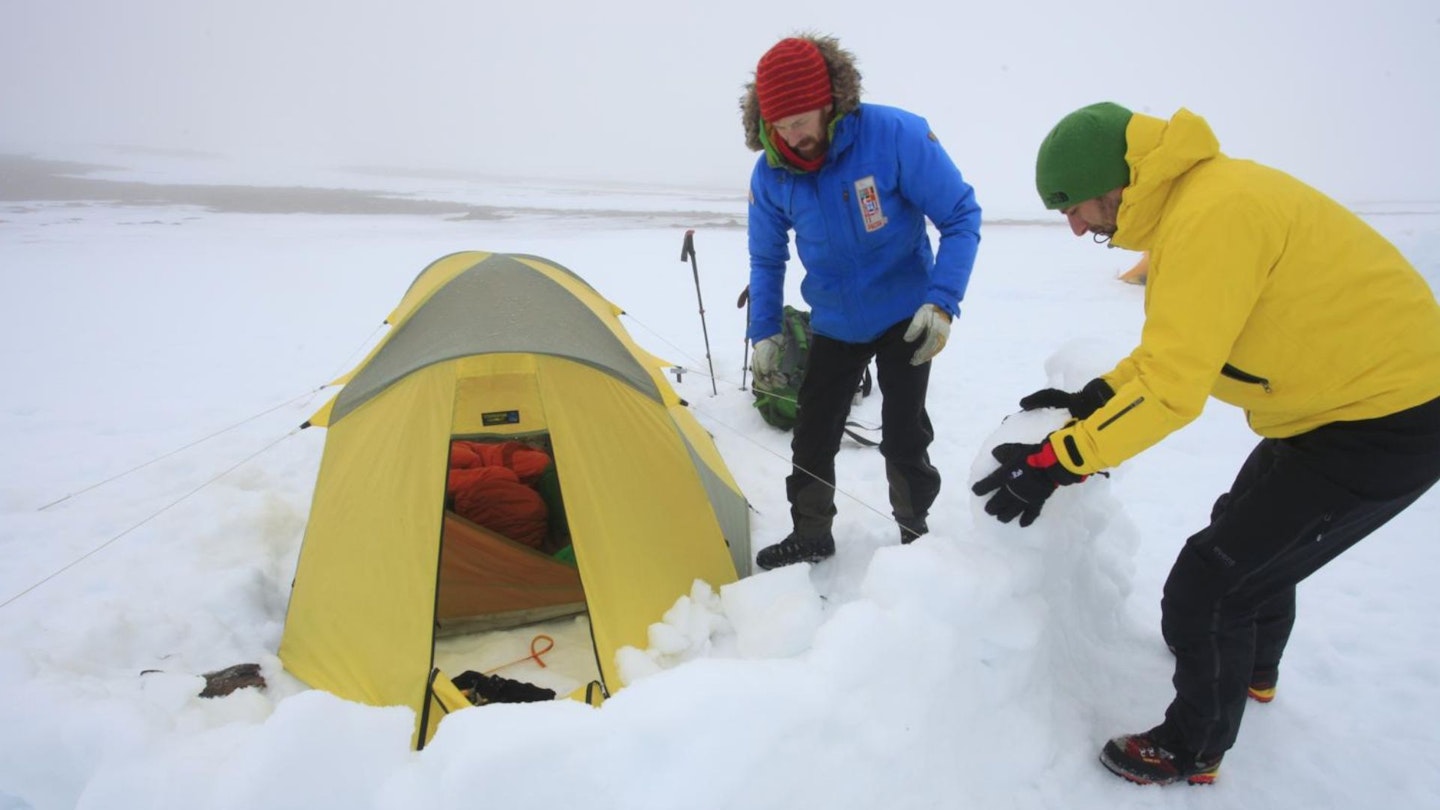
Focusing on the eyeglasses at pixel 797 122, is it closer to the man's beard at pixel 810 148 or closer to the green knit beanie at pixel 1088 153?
the man's beard at pixel 810 148

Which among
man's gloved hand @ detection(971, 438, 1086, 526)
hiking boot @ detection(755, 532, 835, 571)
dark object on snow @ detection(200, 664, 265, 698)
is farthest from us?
hiking boot @ detection(755, 532, 835, 571)

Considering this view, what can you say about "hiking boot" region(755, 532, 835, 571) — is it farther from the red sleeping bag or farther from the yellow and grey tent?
the red sleeping bag

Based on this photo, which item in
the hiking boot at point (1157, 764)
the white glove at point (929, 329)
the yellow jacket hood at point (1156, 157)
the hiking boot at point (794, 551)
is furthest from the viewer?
the hiking boot at point (794, 551)

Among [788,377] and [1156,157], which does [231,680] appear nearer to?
[1156,157]

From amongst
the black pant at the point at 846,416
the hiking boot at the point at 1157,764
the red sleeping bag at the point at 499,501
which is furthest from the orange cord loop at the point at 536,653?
the hiking boot at the point at 1157,764

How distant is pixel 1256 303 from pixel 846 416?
60.8 inches

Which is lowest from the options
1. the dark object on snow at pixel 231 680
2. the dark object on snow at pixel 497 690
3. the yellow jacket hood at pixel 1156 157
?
the dark object on snow at pixel 231 680

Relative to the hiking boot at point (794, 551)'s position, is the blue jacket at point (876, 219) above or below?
above

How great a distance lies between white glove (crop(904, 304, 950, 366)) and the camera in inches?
97.1

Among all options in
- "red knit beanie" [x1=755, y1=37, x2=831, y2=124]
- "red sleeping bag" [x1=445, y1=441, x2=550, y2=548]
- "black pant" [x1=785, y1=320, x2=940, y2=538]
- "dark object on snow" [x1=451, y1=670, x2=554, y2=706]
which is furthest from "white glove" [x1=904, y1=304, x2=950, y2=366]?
"red sleeping bag" [x1=445, y1=441, x2=550, y2=548]

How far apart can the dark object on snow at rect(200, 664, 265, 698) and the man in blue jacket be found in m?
2.21

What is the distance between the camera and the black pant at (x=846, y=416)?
8.89 feet

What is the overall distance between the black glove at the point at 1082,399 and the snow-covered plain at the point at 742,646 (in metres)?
0.08

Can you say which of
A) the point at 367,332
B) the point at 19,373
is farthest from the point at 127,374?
the point at 367,332
